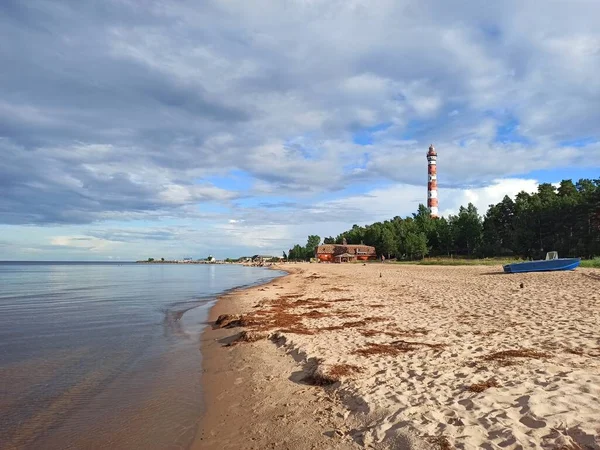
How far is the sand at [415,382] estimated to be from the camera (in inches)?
204

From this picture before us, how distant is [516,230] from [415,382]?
7839 centimetres

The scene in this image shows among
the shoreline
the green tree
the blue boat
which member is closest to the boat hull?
the blue boat

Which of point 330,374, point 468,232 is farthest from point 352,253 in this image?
point 330,374

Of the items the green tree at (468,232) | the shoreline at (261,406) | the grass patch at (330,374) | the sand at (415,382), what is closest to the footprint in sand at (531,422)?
the sand at (415,382)

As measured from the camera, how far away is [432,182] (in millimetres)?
121938

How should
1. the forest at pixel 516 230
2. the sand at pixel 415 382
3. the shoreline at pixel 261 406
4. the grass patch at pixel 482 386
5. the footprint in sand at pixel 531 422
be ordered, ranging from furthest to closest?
the forest at pixel 516 230 < the grass patch at pixel 482 386 < the shoreline at pixel 261 406 < the sand at pixel 415 382 < the footprint in sand at pixel 531 422

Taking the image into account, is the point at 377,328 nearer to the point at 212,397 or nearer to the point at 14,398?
the point at 212,397

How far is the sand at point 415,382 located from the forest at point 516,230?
201 feet

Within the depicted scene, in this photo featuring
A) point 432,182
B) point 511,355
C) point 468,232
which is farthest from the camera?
point 432,182

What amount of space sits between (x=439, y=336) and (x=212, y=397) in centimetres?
625

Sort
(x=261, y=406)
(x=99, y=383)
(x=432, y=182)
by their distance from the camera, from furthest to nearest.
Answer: (x=432, y=182)
(x=99, y=383)
(x=261, y=406)

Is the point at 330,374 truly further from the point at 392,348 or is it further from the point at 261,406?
the point at 392,348

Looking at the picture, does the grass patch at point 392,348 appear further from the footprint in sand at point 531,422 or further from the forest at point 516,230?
the forest at point 516,230

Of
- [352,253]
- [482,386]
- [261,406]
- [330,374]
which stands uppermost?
[352,253]
